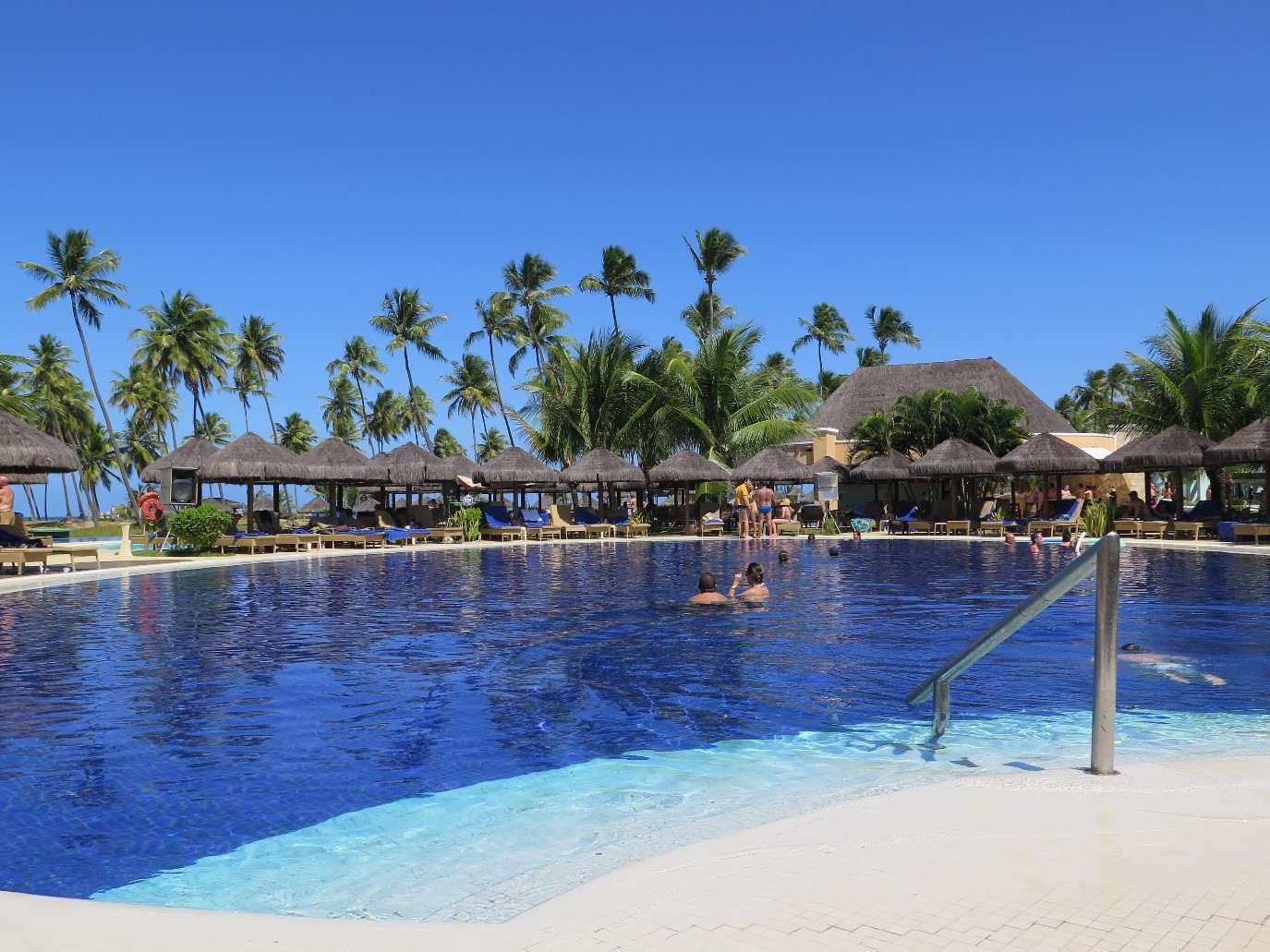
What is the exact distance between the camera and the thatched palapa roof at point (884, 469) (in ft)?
97.5

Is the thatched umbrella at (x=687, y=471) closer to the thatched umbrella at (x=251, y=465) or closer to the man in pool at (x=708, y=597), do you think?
the thatched umbrella at (x=251, y=465)

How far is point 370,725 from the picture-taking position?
650 cm

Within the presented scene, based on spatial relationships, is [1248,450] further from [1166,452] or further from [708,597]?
[708,597]

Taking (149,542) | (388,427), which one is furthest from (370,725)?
(388,427)

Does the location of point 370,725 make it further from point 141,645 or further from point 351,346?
point 351,346

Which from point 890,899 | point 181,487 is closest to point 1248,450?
point 890,899

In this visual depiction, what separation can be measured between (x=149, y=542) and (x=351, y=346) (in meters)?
42.2

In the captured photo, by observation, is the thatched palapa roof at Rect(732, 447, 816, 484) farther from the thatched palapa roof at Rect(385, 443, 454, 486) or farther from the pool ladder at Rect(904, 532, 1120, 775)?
the pool ladder at Rect(904, 532, 1120, 775)

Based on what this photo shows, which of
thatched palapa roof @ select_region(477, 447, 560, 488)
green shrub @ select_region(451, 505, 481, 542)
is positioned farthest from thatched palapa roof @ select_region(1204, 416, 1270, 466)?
green shrub @ select_region(451, 505, 481, 542)

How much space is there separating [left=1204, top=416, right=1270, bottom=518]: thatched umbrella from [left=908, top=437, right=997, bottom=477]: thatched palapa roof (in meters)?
5.93

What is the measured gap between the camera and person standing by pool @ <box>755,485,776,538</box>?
1081 inches

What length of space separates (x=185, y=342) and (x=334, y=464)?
21.4 m

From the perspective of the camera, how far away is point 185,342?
44375 mm

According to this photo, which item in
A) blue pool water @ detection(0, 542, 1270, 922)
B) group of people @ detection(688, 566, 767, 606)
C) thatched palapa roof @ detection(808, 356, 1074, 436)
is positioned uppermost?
thatched palapa roof @ detection(808, 356, 1074, 436)
